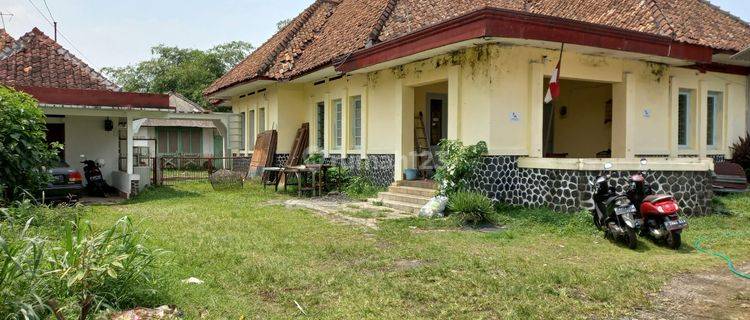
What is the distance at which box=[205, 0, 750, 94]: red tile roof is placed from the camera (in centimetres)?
1239

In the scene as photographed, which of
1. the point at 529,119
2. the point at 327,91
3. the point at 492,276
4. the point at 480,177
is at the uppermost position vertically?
the point at 327,91

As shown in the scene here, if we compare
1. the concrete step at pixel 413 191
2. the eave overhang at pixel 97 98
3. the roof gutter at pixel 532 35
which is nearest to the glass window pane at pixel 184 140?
the eave overhang at pixel 97 98

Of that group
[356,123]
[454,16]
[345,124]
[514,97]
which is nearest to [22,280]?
[514,97]

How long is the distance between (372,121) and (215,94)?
392 inches

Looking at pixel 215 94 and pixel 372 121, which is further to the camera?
pixel 215 94

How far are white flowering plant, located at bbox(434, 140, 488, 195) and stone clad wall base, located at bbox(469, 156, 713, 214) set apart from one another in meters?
0.24

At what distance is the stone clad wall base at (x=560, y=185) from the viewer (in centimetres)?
890

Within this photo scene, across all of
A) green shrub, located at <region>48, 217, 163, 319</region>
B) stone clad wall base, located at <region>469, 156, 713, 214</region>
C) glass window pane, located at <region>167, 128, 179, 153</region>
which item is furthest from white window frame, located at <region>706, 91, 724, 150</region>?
glass window pane, located at <region>167, 128, 179, 153</region>

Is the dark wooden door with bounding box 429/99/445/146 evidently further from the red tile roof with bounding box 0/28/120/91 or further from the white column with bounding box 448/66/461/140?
the red tile roof with bounding box 0/28/120/91

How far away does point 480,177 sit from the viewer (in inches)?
394

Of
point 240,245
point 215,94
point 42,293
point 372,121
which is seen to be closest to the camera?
point 42,293

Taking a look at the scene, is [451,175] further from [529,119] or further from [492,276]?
[492,276]

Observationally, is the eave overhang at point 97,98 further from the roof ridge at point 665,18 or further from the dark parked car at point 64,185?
the roof ridge at point 665,18

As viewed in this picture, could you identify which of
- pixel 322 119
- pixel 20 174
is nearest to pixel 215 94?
pixel 322 119
